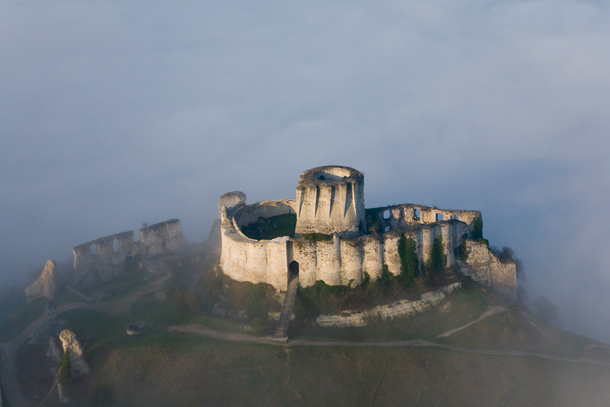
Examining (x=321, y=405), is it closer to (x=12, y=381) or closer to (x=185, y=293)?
(x=185, y=293)

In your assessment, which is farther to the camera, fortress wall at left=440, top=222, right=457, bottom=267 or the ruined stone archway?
fortress wall at left=440, top=222, right=457, bottom=267

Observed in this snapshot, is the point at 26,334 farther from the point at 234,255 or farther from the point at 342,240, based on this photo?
the point at 342,240

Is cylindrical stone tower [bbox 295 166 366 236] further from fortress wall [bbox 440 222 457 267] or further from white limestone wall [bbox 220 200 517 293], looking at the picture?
fortress wall [bbox 440 222 457 267]

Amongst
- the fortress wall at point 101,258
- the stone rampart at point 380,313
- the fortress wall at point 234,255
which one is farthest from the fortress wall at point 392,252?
the fortress wall at point 101,258

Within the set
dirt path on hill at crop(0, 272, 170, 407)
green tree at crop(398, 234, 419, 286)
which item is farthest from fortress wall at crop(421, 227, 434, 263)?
dirt path on hill at crop(0, 272, 170, 407)

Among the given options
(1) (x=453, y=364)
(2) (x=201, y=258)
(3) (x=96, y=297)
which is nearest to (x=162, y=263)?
(2) (x=201, y=258)

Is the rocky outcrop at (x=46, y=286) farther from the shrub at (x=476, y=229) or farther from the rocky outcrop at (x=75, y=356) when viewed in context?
the shrub at (x=476, y=229)
